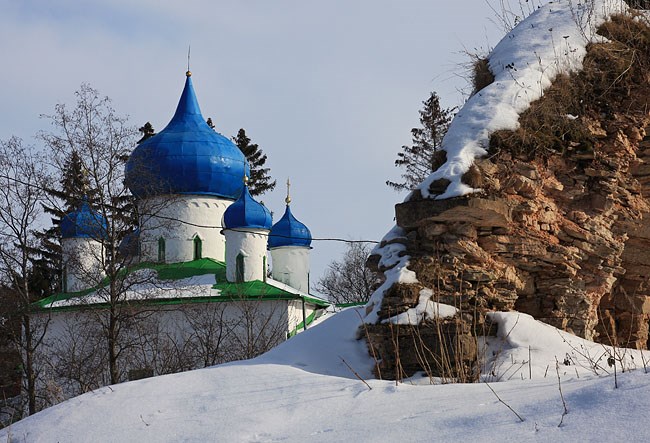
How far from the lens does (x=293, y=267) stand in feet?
92.6

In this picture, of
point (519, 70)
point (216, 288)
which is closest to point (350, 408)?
point (519, 70)

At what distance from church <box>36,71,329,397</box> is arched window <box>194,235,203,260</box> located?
0.03 metres

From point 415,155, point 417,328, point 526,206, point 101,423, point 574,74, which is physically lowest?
point 101,423

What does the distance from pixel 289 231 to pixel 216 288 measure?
404cm

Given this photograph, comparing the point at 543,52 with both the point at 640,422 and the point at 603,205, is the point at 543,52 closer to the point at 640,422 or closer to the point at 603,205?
the point at 603,205

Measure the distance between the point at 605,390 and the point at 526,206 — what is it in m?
3.00

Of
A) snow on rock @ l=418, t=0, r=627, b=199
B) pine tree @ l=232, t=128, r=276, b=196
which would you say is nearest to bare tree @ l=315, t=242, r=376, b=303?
pine tree @ l=232, t=128, r=276, b=196

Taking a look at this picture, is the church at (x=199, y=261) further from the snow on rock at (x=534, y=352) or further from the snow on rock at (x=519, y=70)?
the snow on rock at (x=534, y=352)

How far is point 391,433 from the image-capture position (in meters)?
4.11

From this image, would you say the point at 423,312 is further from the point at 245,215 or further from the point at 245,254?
the point at 245,215

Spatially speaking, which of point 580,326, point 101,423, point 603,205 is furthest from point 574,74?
point 101,423

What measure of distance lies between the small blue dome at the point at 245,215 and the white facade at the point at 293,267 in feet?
9.31

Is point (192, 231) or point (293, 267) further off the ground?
point (192, 231)

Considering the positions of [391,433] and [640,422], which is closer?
[640,422]
